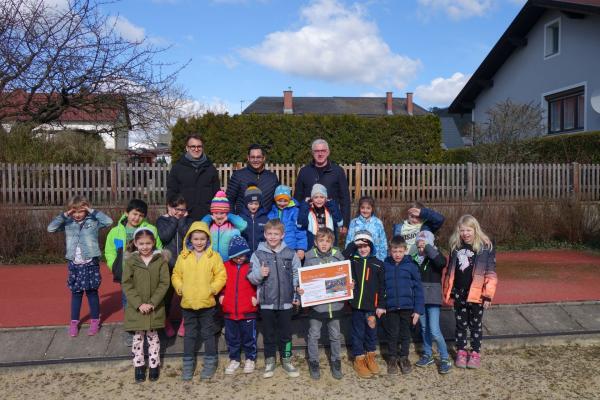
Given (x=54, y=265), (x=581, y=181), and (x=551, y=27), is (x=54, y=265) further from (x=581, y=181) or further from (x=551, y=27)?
(x=551, y=27)

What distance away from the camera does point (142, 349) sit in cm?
446

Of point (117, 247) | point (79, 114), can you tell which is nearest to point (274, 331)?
point (117, 247)

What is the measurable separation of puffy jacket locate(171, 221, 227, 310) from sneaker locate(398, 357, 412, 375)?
1.86 metres

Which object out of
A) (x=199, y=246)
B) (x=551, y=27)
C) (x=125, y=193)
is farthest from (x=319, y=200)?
(x=551, y=27)

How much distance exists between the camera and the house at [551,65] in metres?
17.5

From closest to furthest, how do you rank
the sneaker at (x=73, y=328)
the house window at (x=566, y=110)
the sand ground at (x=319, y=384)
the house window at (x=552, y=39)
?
→ the sand ground at (x=319, y=384), the sneaker at (x=73, y=328), the house window at (x=566, y=110), the house window at (x=552, y=39)

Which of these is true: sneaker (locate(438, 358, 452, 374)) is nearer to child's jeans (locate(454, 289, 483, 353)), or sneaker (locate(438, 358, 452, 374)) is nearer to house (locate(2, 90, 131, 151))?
child's jeans (locate(454, 289, 483, 353))

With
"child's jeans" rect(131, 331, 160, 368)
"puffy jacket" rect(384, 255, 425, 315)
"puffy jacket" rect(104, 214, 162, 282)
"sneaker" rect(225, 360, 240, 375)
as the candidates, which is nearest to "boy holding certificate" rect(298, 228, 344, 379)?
"puffy jacket" rect(384, 255, 425, 315)

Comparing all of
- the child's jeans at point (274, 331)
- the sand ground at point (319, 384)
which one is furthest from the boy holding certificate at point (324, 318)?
the child's jeans at point (274, 331)

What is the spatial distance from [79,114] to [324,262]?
40.6ft

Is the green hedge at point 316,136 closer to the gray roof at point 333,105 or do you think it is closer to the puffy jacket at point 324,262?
the puffy jacket at point 324,262

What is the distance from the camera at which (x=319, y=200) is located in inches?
201

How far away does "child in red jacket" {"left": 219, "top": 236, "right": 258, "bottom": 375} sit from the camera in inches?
178

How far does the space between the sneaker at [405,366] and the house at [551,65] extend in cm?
1506
